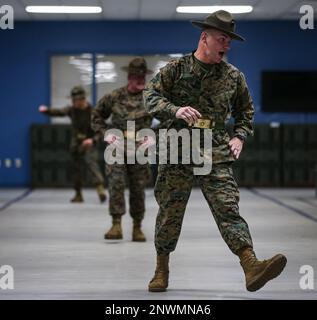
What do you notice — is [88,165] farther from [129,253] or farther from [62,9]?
[129,253]

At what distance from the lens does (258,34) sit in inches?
602

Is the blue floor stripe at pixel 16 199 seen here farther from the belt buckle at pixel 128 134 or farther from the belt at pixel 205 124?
the belt at pixel 205 124

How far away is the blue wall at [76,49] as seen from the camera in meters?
15.2

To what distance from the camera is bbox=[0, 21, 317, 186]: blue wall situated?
15188mm

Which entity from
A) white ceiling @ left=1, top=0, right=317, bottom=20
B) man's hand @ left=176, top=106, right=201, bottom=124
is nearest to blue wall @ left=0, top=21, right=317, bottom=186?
white ceiling @ left=1, top=0, right=317, bottom=20

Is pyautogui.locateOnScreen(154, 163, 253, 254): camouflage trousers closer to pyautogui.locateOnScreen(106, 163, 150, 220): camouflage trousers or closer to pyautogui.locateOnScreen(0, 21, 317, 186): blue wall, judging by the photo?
pyautogui.locateOnScreen(106, 163, 150, 220): camouflage trousers

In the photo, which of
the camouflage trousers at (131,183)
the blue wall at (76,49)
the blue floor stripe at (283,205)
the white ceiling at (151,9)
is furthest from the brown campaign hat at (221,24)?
the blue wall at (76,49)

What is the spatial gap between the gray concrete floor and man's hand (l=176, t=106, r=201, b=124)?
1.03m

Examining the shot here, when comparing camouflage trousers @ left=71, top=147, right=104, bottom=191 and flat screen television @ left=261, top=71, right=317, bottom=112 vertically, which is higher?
flat screen television @ left=261, top=71, right=317, bottom=112

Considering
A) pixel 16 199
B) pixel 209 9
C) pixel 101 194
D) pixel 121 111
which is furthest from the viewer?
pixel 209 9

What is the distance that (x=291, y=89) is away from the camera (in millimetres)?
15227

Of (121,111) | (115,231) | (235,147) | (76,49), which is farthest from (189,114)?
(76,49)

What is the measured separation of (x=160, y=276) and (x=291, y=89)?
36.2 feet

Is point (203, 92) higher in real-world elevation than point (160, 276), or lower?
higher
